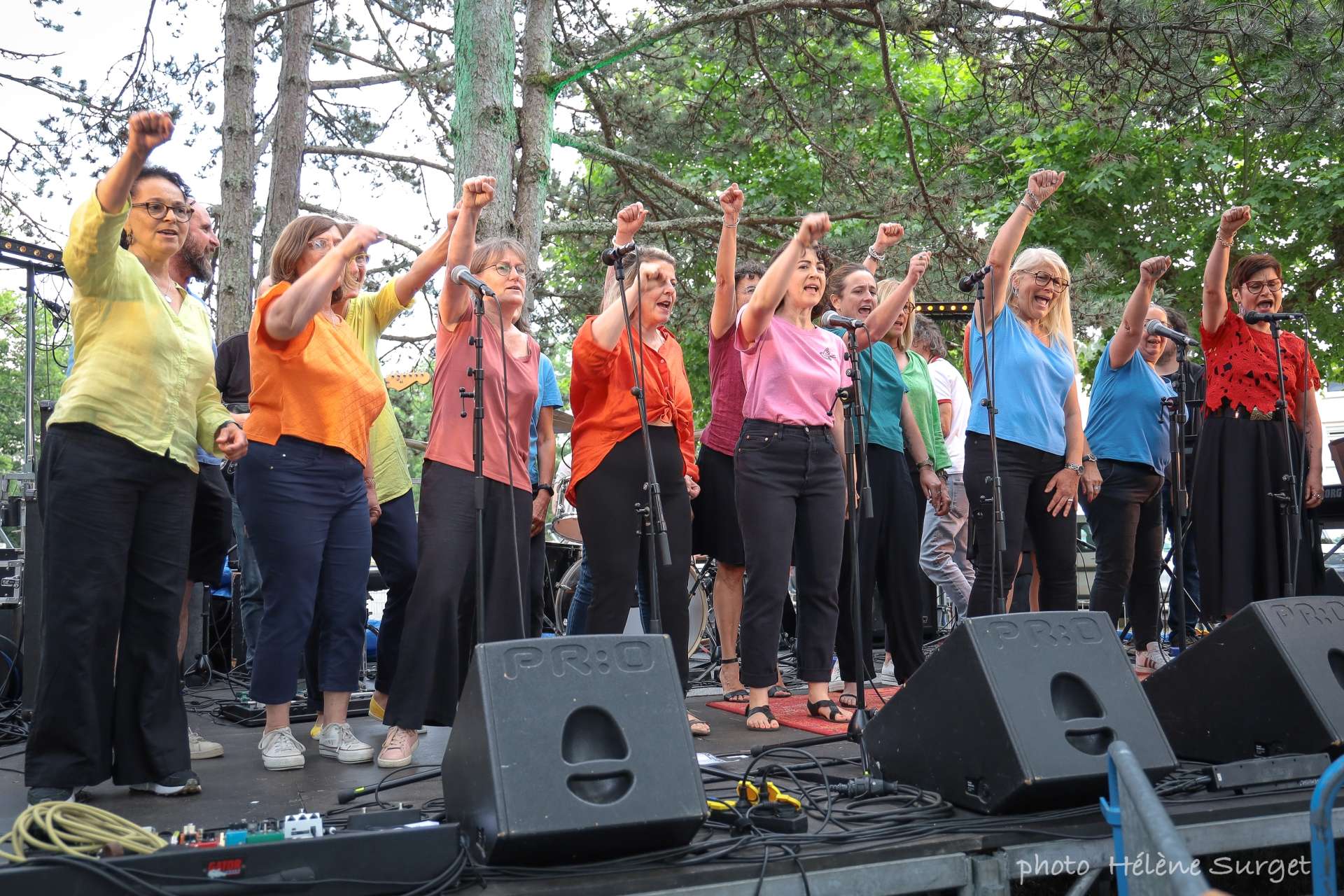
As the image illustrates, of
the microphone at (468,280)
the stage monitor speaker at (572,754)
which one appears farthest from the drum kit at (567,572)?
the stage monitor speaker at (572,754)

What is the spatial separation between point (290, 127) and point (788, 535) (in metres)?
8.31

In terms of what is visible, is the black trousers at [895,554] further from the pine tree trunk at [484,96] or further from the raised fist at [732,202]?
the pine tree trunk at [484,96]

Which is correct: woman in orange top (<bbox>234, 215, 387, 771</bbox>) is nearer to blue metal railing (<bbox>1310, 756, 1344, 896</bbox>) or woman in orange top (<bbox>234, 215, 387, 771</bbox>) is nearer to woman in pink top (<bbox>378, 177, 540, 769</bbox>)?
woman in pink top (<bbox>378, 177, 540, 769</bbox>)

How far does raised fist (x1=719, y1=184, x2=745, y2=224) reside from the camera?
381 cm

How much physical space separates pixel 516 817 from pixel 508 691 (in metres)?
0.28

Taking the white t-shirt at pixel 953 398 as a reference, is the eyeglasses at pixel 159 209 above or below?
above

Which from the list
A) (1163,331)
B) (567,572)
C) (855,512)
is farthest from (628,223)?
(567,572)

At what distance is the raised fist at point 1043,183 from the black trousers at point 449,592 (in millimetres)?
2302

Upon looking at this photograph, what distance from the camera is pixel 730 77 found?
9.97m

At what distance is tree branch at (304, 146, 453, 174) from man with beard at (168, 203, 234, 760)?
7203 mm

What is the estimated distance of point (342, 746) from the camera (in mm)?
3670

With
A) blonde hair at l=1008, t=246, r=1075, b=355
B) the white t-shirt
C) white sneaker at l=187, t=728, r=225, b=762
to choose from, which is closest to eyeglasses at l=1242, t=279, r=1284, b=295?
blonde hair at l=1008, t=246, r=1075, b=355

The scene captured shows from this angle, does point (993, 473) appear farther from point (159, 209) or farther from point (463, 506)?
point (159, 209)

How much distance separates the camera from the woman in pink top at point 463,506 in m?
3.59
